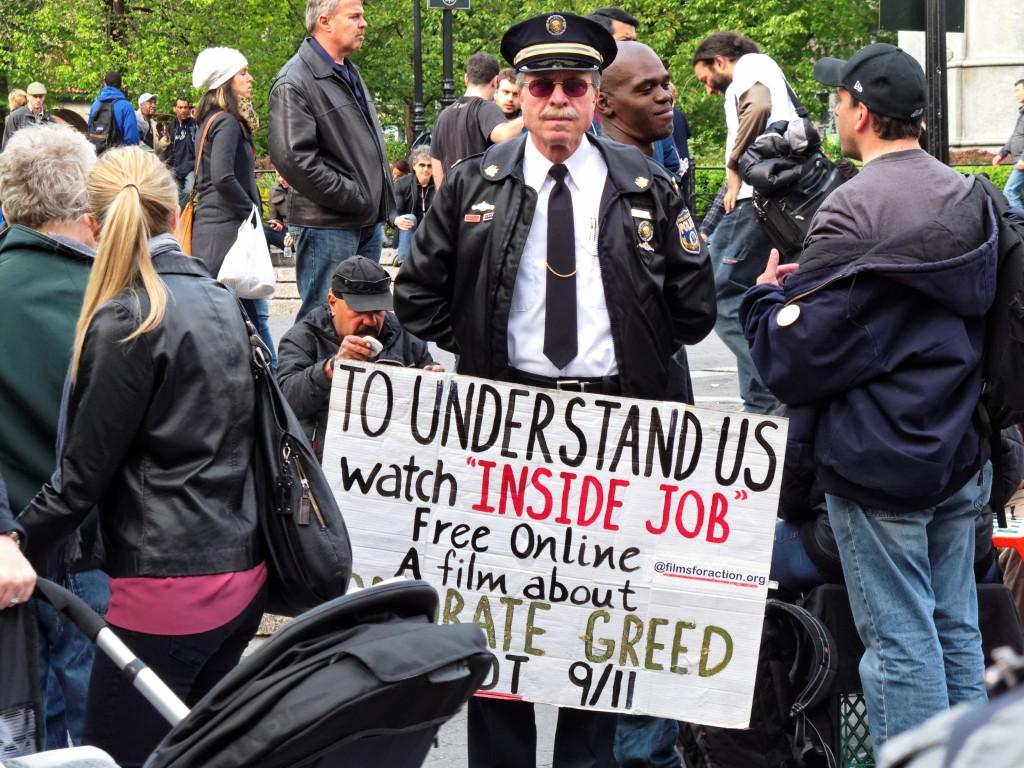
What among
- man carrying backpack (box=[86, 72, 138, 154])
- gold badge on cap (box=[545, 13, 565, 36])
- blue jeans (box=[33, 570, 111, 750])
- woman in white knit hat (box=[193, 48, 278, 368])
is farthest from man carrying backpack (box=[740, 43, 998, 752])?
man carrying backpack (box=[86, 72, 138, 154])

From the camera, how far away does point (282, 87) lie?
793cm

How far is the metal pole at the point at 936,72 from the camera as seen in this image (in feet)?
25.7

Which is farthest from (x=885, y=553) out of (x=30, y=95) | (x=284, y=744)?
(x=30, y=95)

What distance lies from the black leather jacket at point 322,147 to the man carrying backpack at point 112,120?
41.2 ft

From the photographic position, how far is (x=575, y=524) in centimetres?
473

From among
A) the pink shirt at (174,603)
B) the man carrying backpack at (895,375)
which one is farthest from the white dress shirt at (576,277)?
the pink shirt at (174,603)

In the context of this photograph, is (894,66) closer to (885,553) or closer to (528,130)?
(528,130)

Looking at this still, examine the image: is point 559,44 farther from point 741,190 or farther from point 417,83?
point 417,83

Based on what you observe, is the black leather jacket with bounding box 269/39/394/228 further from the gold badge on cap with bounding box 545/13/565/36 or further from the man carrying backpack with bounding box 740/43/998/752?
the man carrying backpack with bounding box 740/43/998/752

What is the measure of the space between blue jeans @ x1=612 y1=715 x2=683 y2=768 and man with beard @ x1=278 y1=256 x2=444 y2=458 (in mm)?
1607

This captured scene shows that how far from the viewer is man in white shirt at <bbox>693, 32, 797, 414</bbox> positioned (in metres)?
8.28

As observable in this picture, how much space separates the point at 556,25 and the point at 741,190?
155 inches

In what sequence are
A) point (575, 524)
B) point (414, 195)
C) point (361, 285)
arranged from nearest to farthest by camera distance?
point (575, 524), point (361, 285), point (414, 195)

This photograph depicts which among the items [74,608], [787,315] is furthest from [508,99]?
[74,608]
